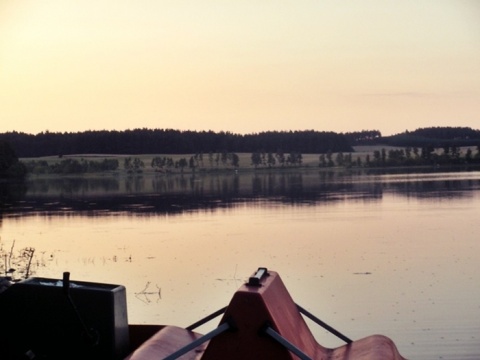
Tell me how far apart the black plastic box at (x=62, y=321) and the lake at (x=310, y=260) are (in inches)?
178

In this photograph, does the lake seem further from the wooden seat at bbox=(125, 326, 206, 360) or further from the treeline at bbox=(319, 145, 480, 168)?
the treeline at bbox=(319, 145, 480, 168)

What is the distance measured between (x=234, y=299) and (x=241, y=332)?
215 mm

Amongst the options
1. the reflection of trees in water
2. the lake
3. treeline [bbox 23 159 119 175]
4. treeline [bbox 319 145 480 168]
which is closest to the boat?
the lake

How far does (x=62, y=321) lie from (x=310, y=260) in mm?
13012

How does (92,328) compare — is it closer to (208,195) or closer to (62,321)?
(62,321)

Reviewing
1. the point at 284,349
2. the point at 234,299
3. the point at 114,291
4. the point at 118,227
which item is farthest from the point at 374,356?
the point at 118,227

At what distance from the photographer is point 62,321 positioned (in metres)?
5.43

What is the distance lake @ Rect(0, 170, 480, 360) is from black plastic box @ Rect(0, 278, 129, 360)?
4524mm

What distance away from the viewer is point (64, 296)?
5.38 m

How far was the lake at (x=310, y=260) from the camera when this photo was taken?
431 inches

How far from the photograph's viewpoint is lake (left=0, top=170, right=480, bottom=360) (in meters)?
10.9

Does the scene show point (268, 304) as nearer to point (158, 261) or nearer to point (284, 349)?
point (284, 349)

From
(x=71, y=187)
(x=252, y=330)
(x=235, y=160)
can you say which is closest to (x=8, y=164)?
(x=71, y=187)

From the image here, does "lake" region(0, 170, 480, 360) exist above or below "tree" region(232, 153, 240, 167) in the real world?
below
